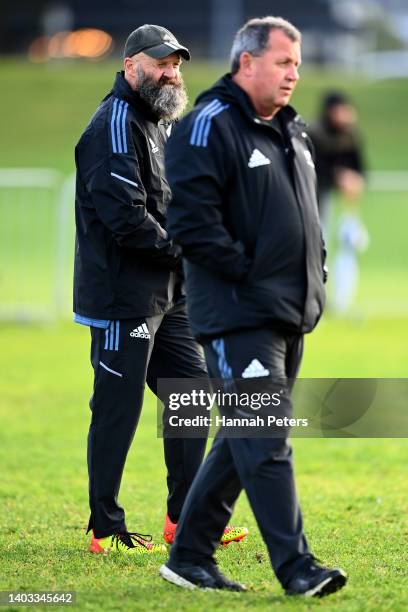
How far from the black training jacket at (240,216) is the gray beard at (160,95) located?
924mm

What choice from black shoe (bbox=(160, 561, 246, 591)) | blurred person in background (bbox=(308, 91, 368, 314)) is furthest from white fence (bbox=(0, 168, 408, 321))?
black shoe (bbox=(160, 561, 246, 591))

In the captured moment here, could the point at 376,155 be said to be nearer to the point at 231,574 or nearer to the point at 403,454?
the point at 403,454

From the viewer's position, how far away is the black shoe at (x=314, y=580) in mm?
4980

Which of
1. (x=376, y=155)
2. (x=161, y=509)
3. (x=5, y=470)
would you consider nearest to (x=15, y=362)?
(x=5, y=470)

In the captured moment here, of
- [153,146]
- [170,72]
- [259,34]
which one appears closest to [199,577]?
[153,146]

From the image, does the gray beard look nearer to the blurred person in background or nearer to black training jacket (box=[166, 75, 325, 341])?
black training jacket (box=[166, 75, 325, 341])

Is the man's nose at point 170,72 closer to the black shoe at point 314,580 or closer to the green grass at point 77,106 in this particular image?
the black shoe at point 314,580

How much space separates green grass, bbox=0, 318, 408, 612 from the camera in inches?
206

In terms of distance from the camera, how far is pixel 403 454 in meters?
8.63

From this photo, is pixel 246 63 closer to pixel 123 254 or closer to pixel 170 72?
pixel 170 72

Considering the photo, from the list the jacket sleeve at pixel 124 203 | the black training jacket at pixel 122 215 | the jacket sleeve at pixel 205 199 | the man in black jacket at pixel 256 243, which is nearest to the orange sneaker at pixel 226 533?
the black training jacket at pixel 122 215

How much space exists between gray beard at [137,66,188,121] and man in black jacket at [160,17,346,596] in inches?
35.4

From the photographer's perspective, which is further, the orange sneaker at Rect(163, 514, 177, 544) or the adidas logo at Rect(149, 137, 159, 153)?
the orange sneaker at Rect(163, 514, 177, 544)

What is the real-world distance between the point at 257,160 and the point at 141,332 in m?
1.37
